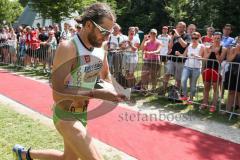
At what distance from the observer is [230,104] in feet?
26.3

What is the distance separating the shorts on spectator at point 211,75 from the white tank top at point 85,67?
4976mm

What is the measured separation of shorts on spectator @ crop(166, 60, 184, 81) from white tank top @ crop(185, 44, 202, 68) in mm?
408

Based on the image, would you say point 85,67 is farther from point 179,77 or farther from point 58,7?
point 58,7

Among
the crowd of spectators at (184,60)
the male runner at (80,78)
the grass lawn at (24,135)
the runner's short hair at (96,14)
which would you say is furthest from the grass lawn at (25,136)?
the crowd of spectators at (184,60)

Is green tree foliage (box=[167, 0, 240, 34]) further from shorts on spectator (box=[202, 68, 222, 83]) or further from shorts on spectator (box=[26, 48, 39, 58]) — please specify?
shorts on spectator (box=[202, 68, 222, 83])

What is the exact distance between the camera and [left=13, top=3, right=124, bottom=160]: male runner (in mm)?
3311

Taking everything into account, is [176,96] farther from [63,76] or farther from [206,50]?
[63,76]

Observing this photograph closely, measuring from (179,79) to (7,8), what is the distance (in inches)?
1106

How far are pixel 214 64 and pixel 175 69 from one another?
1311 mm

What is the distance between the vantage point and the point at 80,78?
3521mm

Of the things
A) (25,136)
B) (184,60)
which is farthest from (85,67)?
(184,60)

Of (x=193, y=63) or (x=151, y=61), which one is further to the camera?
(x=151, y=61)

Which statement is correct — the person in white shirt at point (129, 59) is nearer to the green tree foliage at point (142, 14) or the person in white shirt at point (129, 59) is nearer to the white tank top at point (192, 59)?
the white tank top at point (192, 59)

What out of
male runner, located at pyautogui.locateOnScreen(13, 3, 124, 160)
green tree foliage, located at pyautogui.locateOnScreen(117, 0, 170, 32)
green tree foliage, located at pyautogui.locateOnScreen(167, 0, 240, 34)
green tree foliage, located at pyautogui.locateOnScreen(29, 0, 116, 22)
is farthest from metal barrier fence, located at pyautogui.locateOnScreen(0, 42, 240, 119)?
green tree foliage, located at pyautogui.locateOnScreen(117, 0, 170, 32)
